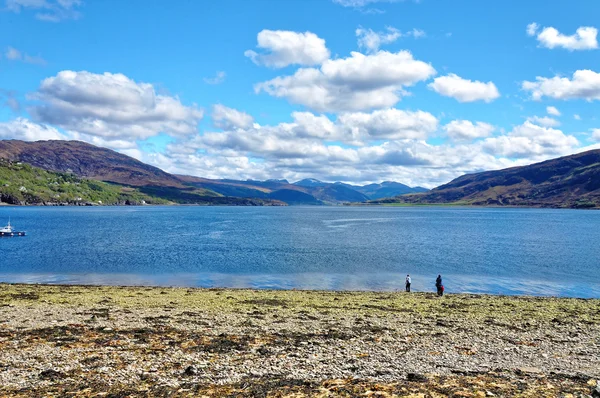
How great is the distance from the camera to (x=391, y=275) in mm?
66750

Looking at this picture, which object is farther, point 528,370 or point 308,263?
point 308,263

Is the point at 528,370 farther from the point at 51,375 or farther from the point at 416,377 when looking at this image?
the point at 51,375

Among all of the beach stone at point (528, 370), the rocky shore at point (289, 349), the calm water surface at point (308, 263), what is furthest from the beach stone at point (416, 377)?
the calm water surface at point (308, 263)

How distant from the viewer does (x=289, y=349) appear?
2094 cm

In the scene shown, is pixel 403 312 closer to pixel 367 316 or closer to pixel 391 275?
pixel 367 316

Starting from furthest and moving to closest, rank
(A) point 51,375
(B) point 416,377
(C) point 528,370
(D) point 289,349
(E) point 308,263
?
(E) point 308,263 → (D) point 289,349 → (C) point 528,370 → (B) point 416,377 → (A) point 51,375

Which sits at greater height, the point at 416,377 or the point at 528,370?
the point at 416,377

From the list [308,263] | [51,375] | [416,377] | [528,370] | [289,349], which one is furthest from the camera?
[308,263]

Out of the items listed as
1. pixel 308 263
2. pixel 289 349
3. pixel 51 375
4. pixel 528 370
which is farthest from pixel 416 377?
pixel 308 263

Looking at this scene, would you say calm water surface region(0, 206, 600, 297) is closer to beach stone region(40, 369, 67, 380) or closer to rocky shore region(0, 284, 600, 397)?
rocky shore region(0, 284, 600, 397)

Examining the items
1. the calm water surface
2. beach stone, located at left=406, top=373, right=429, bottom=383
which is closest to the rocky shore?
beach stone, located at left=406, top=373, right=429, bottom=383

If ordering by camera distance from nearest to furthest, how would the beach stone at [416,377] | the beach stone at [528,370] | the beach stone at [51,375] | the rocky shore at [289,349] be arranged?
1. the rocky shore at [289,349]
2. the beach stone at [51,375]
3. the beach stone at [416,377]
4. the beach stone at [528,370]

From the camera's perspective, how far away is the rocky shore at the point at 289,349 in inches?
609

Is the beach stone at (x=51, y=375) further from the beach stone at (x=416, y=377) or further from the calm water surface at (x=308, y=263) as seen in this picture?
the calm water surface at (x=308, y=263)
